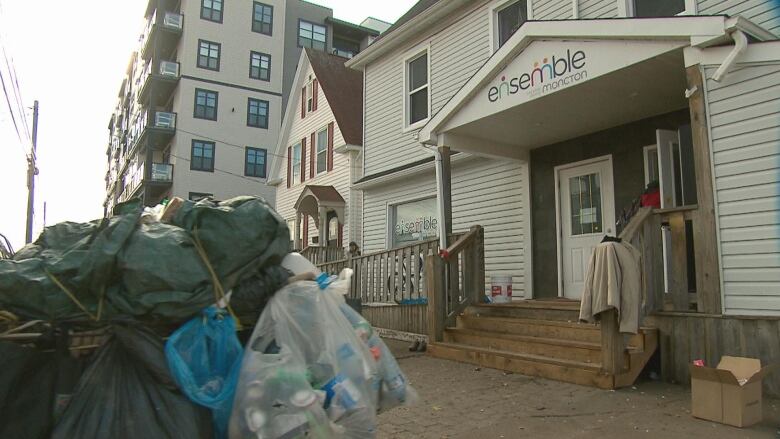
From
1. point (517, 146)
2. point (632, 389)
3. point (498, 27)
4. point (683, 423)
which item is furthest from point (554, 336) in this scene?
Answer: point (498, 27)

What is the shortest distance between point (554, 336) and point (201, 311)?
4.93 meters

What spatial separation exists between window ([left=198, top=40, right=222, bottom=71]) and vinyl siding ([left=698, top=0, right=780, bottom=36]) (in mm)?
29291

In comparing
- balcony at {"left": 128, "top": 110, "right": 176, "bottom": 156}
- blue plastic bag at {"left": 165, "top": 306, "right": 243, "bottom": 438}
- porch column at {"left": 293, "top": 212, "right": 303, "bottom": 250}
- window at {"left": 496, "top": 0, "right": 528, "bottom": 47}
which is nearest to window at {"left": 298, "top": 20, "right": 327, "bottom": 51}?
balcony at {"left": 128, "top": 110, "right": 176, "bottom": 156}

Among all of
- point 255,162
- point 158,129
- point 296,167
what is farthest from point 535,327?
point 158,129

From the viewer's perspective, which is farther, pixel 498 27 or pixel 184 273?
pixel 498 27

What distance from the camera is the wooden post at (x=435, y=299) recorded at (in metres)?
7.44

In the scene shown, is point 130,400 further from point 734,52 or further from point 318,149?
point 318,149

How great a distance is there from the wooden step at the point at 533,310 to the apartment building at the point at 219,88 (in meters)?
24.6

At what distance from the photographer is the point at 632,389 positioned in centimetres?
508

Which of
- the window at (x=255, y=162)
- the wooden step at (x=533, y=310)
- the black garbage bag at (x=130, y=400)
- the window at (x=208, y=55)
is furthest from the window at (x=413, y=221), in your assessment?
the window at (x=208, y=55)

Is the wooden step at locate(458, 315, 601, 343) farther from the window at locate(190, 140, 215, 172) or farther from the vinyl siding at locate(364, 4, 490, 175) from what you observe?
the window at locate(190, 140, 215, 172)

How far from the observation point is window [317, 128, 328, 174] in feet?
56.6

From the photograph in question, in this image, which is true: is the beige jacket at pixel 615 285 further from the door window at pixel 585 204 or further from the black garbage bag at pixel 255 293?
the black garbage bag at pixel 255 293

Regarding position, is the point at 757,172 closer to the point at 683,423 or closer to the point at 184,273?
the point at 683,423
